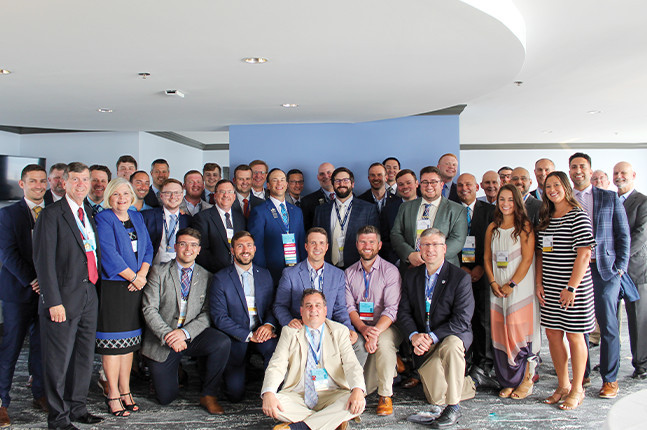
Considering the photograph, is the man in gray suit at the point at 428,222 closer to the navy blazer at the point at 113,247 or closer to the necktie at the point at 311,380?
the necktie at the point at 311,380

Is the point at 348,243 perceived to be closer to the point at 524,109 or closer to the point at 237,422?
the point at 237,422

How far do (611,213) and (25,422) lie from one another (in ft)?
15.3

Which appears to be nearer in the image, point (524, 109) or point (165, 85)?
point (165, 85)

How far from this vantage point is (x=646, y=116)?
803 cm

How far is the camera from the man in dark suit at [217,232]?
14.1 ft

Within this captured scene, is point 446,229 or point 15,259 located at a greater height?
point 446,229

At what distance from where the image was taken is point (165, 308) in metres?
3.74

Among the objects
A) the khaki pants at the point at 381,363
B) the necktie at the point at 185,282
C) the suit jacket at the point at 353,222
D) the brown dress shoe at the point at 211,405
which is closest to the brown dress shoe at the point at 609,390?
the khaki pants at the point at 381,363

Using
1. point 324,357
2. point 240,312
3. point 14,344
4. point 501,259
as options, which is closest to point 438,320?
point 501,259

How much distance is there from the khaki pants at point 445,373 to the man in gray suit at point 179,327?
152 centimetres

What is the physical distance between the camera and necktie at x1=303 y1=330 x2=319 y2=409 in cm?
326

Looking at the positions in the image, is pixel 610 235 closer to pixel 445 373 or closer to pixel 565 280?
pixel 565 280

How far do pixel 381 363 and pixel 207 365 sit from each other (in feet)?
4.33

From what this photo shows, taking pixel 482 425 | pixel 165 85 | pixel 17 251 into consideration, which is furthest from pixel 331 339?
pixel 165 85
